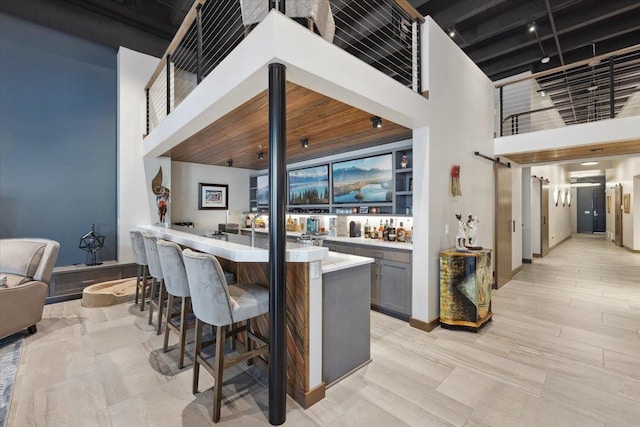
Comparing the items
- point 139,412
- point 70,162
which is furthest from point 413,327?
point 70,162

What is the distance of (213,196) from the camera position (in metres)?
6.95

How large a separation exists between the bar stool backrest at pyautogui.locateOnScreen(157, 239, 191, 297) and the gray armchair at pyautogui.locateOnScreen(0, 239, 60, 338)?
2.03m

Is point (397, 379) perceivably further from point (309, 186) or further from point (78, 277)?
point (78, 277)

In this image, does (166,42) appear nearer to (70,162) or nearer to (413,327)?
(70,162)

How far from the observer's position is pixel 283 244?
6.37ft

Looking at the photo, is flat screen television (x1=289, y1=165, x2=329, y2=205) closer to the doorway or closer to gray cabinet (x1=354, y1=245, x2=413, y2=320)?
gray cabinet (x1=354, y1=245, x2=413, y2=320)

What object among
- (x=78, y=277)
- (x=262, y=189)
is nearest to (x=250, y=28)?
(x=78, y=277)

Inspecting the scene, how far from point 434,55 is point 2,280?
18.1ft

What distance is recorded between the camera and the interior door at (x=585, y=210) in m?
15.4

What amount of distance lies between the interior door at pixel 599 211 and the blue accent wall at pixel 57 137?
67.7ft

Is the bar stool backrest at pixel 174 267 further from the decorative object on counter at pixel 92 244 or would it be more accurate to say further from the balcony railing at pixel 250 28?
the decorative object on counter at pixel 92 244

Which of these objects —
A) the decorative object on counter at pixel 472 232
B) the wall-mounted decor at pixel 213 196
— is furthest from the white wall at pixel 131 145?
the decorative object on counter at pixel 472 232

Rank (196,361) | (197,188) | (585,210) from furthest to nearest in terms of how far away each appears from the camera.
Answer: (585,210)
(197,188)
(196,361)

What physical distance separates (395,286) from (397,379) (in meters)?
1.49
